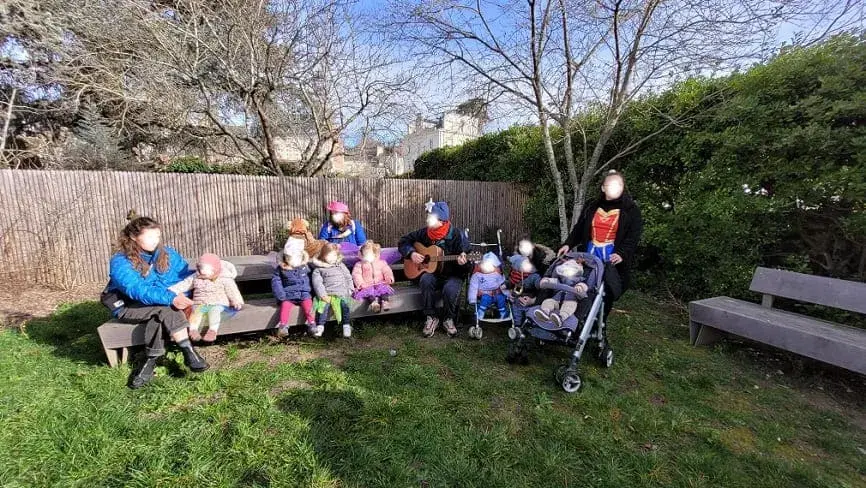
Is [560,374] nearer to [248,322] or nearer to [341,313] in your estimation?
[341,313]

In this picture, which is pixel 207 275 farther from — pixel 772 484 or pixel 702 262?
A: pixel 702 262

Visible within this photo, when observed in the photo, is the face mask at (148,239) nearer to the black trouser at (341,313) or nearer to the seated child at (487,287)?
the black trouser at (341,313)

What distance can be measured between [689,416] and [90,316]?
6.46 metres

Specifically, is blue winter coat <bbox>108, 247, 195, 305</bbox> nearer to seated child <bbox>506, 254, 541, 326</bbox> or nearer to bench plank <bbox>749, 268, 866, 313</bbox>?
seated child <bbox>506, 254, 541, 326</bbox>

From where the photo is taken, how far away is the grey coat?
147 inches

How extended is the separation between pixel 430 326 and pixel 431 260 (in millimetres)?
792

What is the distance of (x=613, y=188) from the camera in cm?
353

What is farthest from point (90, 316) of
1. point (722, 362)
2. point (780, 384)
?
point (780, 384)

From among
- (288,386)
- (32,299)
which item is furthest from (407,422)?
(32,299)

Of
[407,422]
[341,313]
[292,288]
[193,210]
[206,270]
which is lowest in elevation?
[407,422]

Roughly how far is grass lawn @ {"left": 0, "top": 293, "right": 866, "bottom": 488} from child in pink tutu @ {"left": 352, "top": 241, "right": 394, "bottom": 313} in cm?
56

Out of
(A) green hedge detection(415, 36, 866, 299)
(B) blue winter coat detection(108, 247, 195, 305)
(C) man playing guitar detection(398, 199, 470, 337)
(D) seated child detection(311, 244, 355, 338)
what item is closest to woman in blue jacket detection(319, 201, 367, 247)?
(C) man playing guitar detection(398, 199, 470, 337)

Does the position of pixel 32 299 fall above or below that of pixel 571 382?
above

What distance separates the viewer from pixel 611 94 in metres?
5.78
